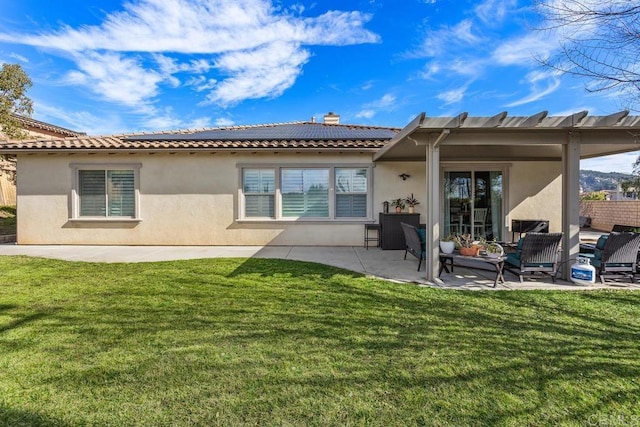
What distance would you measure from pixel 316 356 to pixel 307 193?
7.55 metres

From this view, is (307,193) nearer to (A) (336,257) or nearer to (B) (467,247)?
(A) (336,257)

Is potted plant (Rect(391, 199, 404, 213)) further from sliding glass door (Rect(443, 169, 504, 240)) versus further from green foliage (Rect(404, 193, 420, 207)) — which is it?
sliding glass door (Rect(443, 169, 504, 240))

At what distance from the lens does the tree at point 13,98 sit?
13070 mm

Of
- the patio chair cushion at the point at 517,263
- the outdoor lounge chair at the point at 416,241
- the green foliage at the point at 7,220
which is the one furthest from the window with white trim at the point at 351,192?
the green foliage at the point at 7,220

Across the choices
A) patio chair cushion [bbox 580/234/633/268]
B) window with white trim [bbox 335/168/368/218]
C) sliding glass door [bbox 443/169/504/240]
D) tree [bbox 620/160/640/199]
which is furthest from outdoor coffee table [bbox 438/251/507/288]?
tree [bbox 620/160/640/199]

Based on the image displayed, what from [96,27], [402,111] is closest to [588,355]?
[96,27]

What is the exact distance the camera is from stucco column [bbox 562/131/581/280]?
18.9 feet

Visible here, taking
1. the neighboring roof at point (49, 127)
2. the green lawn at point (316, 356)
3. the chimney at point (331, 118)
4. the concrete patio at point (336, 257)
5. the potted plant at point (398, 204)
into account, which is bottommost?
the green lawn at point (316, 356)

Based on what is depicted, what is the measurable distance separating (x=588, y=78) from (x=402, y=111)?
15.3 meters

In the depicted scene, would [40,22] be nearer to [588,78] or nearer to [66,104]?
[66,104]

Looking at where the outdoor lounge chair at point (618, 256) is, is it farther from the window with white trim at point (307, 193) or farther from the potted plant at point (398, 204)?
the window with white trim at point (307, 193)

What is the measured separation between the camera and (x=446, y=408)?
229 cm

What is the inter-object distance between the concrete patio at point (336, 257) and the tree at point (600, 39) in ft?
11.3

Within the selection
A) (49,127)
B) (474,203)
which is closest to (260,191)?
(474,203)
